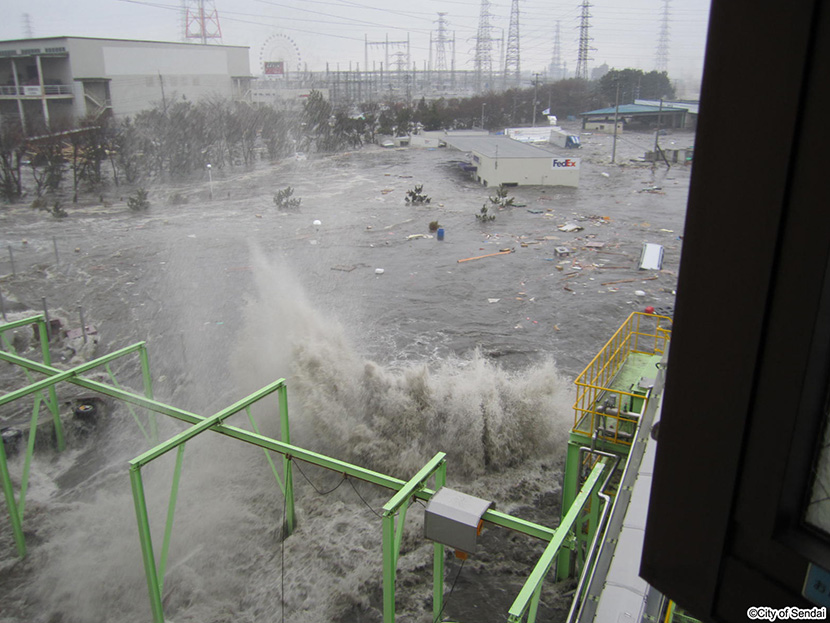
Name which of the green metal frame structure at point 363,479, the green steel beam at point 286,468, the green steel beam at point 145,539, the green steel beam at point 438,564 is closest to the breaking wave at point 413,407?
the green steel beam at point 286,468

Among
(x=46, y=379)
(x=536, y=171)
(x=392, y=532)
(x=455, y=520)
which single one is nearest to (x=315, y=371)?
(x=46, y=379)

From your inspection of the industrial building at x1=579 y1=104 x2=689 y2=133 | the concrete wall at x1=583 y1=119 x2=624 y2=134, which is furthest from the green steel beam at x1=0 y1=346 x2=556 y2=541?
the concrete wall at x1=583 y1=119 x2=624 y2=134

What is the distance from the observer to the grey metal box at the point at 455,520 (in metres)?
4.19

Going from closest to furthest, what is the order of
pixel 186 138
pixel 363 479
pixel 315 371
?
pixel 363 479, pixel 315 371, pixel 186 138

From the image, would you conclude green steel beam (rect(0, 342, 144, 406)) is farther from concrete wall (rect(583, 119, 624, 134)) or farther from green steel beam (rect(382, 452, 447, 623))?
concrete wall (rect(583, 119, 624, 134))

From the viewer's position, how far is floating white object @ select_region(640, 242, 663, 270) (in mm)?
17547

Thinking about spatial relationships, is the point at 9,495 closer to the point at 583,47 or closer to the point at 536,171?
the point at 536,171

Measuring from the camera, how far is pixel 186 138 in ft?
97.8

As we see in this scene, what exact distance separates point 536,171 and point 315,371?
20986 mm

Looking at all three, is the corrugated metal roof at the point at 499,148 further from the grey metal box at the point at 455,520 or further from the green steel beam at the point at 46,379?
the grey metal box at the point at 455,520

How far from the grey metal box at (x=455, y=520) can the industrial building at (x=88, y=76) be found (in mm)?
26269

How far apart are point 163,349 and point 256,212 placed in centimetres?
1234

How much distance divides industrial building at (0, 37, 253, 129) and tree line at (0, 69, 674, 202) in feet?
2.04

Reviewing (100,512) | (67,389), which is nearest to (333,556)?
(100,512)
